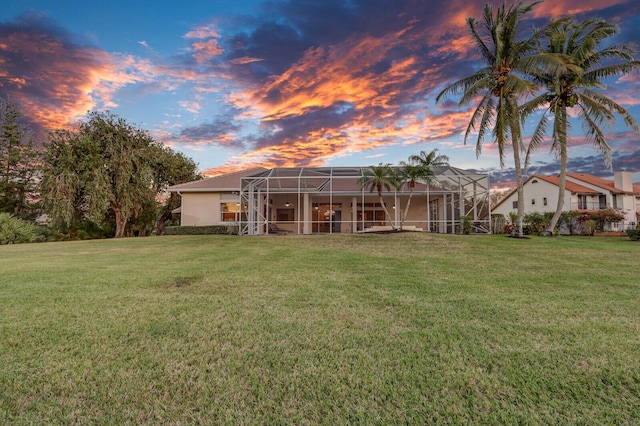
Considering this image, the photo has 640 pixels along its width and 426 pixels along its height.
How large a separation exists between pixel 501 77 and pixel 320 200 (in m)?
13.9

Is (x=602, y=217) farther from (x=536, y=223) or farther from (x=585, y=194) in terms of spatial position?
(x=585, y=194)

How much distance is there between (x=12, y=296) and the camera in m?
4.59

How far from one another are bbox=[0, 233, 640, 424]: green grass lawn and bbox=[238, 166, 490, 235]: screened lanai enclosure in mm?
12327

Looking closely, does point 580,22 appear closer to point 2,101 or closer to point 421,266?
point 421,266

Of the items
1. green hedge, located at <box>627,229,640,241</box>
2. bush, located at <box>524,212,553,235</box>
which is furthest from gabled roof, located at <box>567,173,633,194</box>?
green hedge, located at <box>627,229,640,241</box>

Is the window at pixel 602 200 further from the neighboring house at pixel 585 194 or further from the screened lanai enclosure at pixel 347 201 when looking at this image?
the screened lanai enclosure at pixel 347 201

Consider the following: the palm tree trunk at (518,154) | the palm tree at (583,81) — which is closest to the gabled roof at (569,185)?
the palm tree at (583,81)

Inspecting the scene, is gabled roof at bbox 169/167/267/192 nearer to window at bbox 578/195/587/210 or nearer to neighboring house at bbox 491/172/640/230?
neighboring house at bbox 491/172/640/230

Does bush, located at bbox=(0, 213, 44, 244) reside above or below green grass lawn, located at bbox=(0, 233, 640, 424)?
above

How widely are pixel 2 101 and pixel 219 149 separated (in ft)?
71.8

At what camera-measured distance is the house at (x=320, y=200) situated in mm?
18672

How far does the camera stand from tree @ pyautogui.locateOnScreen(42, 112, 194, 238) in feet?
60.1

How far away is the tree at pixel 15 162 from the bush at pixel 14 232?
32.2 ft

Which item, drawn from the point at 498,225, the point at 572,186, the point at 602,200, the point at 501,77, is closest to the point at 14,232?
the point at 501,77
